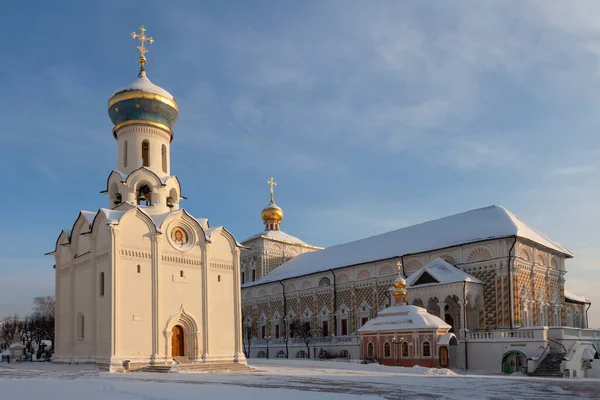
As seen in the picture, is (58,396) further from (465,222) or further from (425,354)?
(465,222)

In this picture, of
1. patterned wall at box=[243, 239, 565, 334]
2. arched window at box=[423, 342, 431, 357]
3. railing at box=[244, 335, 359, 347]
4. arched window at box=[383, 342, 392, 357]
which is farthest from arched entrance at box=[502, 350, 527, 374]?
railing at box=[244, 335, 359, 347]

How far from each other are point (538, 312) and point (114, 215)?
20653 millimetres

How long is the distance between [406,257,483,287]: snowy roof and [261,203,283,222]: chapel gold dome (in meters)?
19.0

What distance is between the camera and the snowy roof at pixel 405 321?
26625 millimetres

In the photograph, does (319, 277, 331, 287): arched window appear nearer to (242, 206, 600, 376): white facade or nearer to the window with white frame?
(242, 206, 600, 376): white facade

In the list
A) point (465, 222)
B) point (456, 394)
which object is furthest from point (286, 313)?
point (456, 394)

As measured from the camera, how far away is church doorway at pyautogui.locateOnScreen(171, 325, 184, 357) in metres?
25.0

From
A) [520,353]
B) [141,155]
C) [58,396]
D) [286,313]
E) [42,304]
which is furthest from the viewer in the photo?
[42,304]

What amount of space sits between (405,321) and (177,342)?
10090 millimetres

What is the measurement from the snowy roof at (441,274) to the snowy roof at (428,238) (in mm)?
1240

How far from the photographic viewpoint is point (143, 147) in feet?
91.5

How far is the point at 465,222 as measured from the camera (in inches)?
1281

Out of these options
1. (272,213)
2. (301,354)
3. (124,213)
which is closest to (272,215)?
(272,213)

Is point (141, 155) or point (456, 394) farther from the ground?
point (141, 155)
